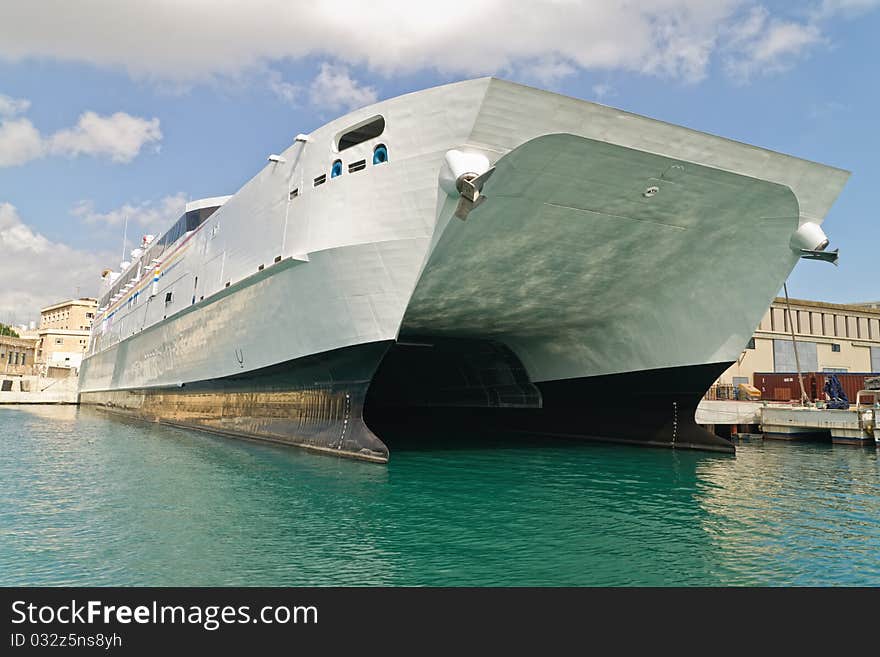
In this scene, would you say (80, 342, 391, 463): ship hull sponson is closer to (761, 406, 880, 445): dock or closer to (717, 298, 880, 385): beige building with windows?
(761, 406, 880, 445): dock

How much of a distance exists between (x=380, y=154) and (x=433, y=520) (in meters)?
6.73

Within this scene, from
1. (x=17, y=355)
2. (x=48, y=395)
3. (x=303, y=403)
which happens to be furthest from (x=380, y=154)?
(x=17, y=355)

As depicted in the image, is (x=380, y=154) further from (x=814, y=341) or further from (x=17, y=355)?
(x=17, y=355)

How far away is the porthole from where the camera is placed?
37.2 feet

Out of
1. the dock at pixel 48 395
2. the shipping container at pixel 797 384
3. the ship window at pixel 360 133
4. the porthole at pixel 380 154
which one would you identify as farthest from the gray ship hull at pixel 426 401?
the dock at pixel 48 395

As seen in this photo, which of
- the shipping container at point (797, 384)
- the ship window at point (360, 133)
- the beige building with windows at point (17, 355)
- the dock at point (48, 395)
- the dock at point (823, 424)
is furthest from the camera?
the beige building with windows at point (17, 355)

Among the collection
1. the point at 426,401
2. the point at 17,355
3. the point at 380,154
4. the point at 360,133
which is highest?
the point at 360,133

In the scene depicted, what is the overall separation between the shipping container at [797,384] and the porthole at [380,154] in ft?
76.3

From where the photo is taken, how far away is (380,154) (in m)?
11.5

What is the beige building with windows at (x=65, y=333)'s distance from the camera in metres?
70.9

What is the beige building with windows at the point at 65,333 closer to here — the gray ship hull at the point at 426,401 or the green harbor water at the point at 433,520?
the gray ship hull at the point at 426,401

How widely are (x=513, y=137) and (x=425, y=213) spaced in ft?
6.45

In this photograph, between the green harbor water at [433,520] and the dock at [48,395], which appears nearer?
the green harbor water at [433,520]
